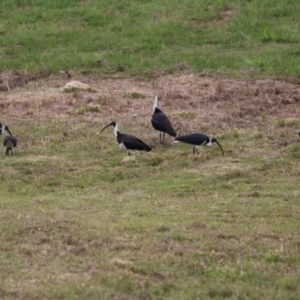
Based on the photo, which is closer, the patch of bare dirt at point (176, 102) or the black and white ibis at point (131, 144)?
the black and white ibis at point (131, 144)

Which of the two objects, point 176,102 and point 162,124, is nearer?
point 162,124

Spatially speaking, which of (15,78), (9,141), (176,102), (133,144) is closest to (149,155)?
(133,144)

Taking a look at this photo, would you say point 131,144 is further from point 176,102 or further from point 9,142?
point 176,102

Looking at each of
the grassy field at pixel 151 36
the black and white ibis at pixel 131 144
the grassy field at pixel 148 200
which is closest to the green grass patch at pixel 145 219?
the grassy field at pixel 148 200

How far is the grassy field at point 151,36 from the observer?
2308cm

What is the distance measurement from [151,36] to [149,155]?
11.1 m

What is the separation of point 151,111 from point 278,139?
3254 millimetres

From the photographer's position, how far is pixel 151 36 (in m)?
25.3

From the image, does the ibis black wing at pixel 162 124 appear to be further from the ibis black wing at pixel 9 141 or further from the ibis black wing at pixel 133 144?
the ibis black wing at pixel 9 141

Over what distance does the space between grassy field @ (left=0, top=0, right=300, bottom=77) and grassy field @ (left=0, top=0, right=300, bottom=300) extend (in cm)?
6

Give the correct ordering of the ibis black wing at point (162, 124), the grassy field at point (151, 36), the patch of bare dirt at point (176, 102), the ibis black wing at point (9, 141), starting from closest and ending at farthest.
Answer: the ibis black wing at point (9, 141), the ibis black wing at point (162, 124), the patch of bare dirt at point (176, 102), the grassy field at point (151, 36)

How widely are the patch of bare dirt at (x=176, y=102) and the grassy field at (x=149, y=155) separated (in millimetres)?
51

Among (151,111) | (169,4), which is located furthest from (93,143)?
(169,4)

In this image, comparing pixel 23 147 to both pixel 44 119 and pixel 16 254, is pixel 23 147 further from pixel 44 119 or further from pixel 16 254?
pixel 16 254
